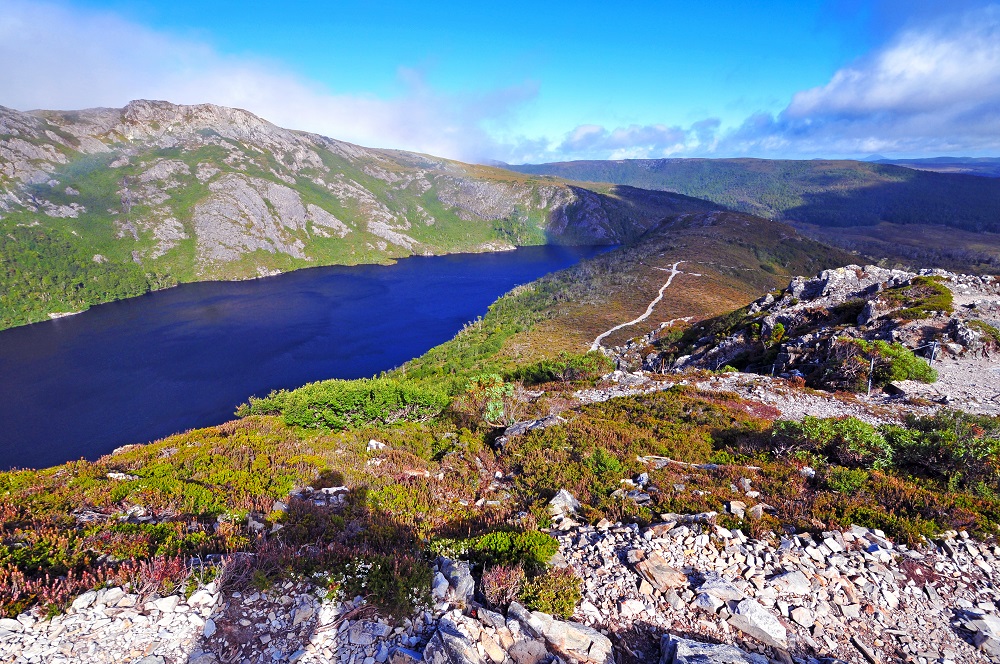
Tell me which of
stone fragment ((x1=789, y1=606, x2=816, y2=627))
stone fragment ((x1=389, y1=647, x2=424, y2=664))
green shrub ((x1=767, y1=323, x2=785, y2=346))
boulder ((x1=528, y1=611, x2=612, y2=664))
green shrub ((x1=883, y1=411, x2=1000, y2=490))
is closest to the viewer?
stone fragment ((x1=389, y1=647, x2=424, y2=664))

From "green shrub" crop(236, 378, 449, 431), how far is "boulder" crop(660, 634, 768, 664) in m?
17.3

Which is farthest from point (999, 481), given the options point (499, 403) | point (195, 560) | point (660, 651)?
point (195, 560)

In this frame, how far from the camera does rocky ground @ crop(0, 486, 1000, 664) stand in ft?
21.0

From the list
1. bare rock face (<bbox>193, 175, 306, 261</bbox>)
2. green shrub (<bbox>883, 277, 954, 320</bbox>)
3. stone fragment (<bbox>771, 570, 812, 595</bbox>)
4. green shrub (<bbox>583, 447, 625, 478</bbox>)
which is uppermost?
bare rock face (<bbox>193, 175, 306, 261</bbox>)

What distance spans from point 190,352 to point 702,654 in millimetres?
106646

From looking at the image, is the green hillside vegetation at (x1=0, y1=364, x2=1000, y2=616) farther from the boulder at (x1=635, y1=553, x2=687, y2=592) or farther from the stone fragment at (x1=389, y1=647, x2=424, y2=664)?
the boulder at (x1=635, y1=553, x2=687, y2=592)

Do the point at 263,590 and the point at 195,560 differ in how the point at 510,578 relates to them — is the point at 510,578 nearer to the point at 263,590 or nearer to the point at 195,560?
the point at 263,590

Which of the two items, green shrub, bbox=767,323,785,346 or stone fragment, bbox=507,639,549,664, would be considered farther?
green shrub, bbox=767,323,785,346

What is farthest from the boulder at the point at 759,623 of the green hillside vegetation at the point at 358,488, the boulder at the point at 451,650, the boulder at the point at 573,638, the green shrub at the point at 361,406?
the green shrub at the point at 361,406

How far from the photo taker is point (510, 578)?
760 cm

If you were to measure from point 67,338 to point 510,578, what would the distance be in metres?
135

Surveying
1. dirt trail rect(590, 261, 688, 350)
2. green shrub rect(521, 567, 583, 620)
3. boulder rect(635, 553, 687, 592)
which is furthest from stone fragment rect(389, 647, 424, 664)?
dirt trail rect(590, 261, 688, 350)

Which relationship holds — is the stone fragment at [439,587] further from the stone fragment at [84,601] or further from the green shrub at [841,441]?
the green shrub at [841,441]

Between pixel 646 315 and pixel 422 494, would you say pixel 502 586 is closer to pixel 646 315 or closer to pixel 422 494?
pixel 422 494
